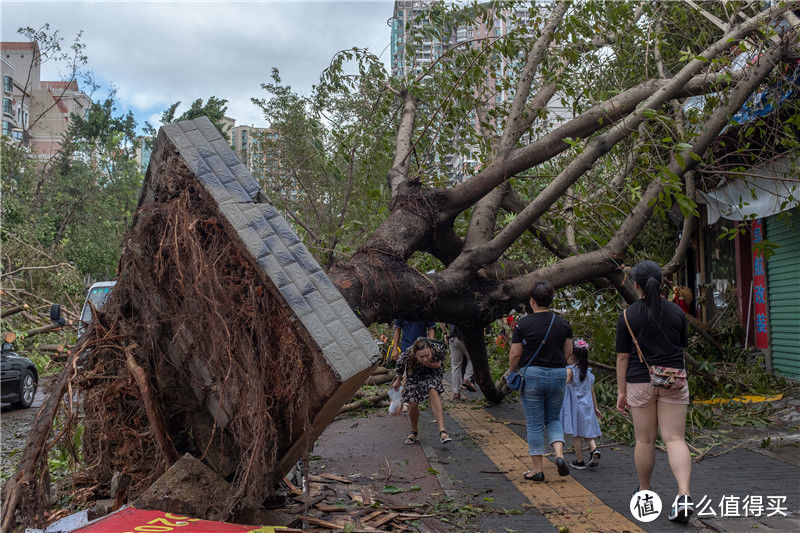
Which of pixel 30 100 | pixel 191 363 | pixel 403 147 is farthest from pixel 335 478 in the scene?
pixel 30 100

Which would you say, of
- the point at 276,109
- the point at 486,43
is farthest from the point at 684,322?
the point at 276,109

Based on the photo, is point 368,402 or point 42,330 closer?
point 42,330

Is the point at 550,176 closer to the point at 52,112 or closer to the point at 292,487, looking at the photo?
the point at 292,487

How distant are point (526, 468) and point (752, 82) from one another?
4.88m

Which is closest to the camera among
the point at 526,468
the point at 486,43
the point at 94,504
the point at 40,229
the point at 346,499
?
the point at 94,504

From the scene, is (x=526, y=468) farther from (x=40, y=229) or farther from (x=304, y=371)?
(x=40, y=229)

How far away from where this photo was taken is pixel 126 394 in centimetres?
482

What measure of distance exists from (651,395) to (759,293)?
307 inches

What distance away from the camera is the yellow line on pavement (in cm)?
475

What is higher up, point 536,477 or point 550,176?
point 550,176

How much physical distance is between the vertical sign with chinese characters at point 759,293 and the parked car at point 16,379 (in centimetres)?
1315

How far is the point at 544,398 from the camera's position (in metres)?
6.13

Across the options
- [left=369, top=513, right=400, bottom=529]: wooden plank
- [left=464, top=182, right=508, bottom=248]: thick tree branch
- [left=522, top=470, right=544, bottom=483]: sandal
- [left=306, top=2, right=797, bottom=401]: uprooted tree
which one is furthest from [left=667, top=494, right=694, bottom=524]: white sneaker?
[left=464, top=182, right=508, bottom=248]: thick tree branch

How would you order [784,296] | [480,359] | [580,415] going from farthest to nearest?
[784,296]
[480,359]
[580,415]
